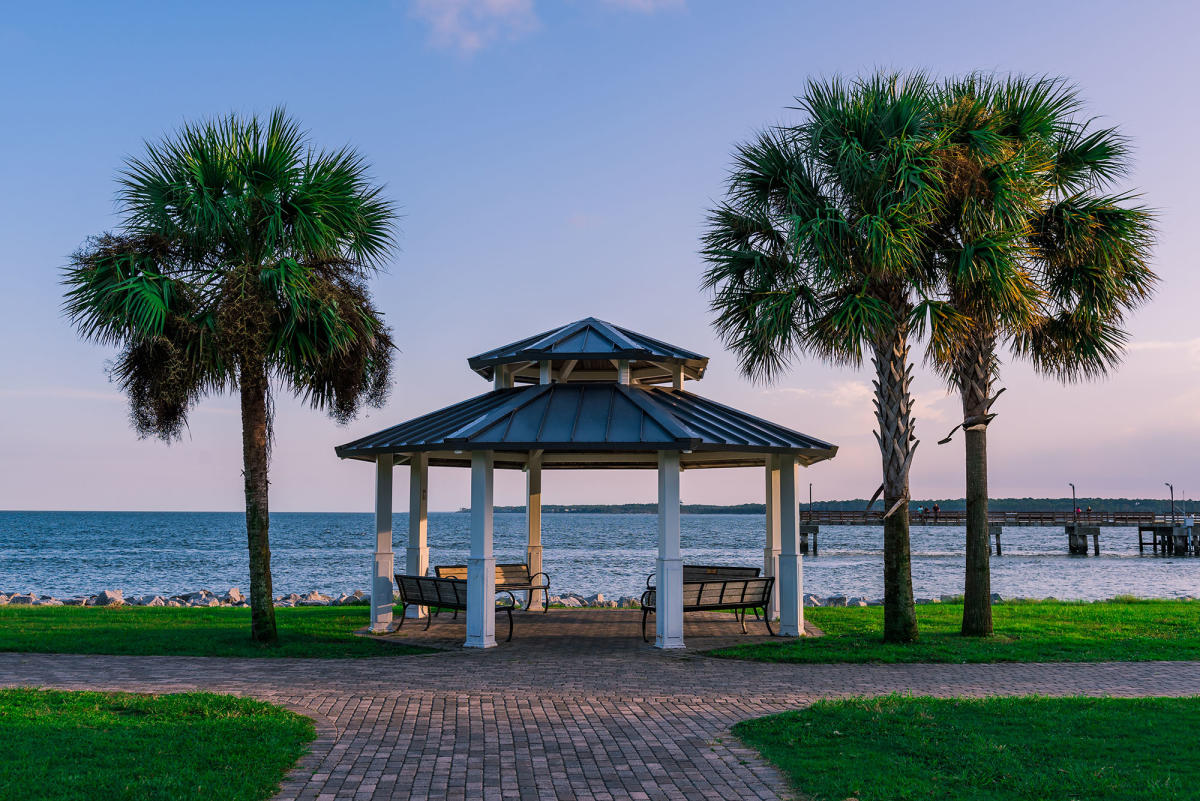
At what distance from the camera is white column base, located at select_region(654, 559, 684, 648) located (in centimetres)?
1288

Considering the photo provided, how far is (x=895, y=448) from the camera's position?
13.4 metres

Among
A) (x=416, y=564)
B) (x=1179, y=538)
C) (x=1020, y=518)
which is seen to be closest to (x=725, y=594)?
(x=416, y=564)

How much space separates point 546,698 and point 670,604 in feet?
12.8

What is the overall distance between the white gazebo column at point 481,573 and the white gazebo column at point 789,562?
4.42 meters

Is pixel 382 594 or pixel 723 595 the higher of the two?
pixel 723 595

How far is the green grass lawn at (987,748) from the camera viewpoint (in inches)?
234

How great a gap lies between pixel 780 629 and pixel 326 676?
707 cm

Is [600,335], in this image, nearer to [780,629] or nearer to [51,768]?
[780,629]

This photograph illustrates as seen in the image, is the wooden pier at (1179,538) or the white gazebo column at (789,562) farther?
the wooden pier at (1179,538)

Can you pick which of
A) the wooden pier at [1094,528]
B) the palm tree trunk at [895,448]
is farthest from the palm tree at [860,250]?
the wooden pier at [1094,528]

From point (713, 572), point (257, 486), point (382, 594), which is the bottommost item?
point (382, 594)

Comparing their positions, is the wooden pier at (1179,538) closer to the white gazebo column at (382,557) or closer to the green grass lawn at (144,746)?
the white gazebo column at (382,557)

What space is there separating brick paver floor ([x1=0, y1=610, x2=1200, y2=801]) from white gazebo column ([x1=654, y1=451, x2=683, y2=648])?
40 centimetres

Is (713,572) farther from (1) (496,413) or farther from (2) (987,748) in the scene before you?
(2) (987,748)
